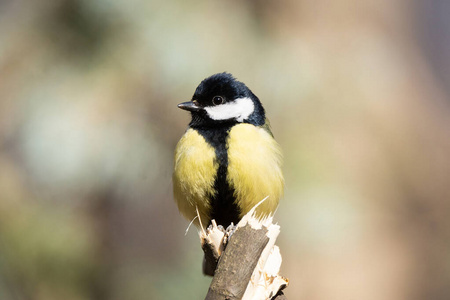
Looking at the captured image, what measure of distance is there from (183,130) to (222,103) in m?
1.61

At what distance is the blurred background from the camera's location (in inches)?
138

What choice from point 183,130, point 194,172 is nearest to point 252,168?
point 194,172

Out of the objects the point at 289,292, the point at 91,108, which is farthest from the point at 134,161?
the point at 289,292

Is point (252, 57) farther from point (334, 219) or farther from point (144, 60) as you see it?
point (334, 219)

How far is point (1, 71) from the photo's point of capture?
3.74 metres

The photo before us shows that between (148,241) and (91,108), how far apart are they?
996 mm

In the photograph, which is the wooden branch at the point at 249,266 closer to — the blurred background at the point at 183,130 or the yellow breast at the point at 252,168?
the yellow breast at the point at 252,168

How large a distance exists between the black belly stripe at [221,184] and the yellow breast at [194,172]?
0.06ft

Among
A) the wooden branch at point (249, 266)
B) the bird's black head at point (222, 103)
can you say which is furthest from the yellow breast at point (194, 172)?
the wooden branch at point (249, 266)

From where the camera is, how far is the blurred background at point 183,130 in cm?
351

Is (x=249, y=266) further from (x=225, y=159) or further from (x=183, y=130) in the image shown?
(x=183, y=130)

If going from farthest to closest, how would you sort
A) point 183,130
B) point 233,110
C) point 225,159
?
point 183,130 < point 233,110 < point 225,159

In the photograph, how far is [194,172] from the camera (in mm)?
1991

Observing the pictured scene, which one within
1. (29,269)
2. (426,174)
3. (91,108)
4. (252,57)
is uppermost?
(252,57)
